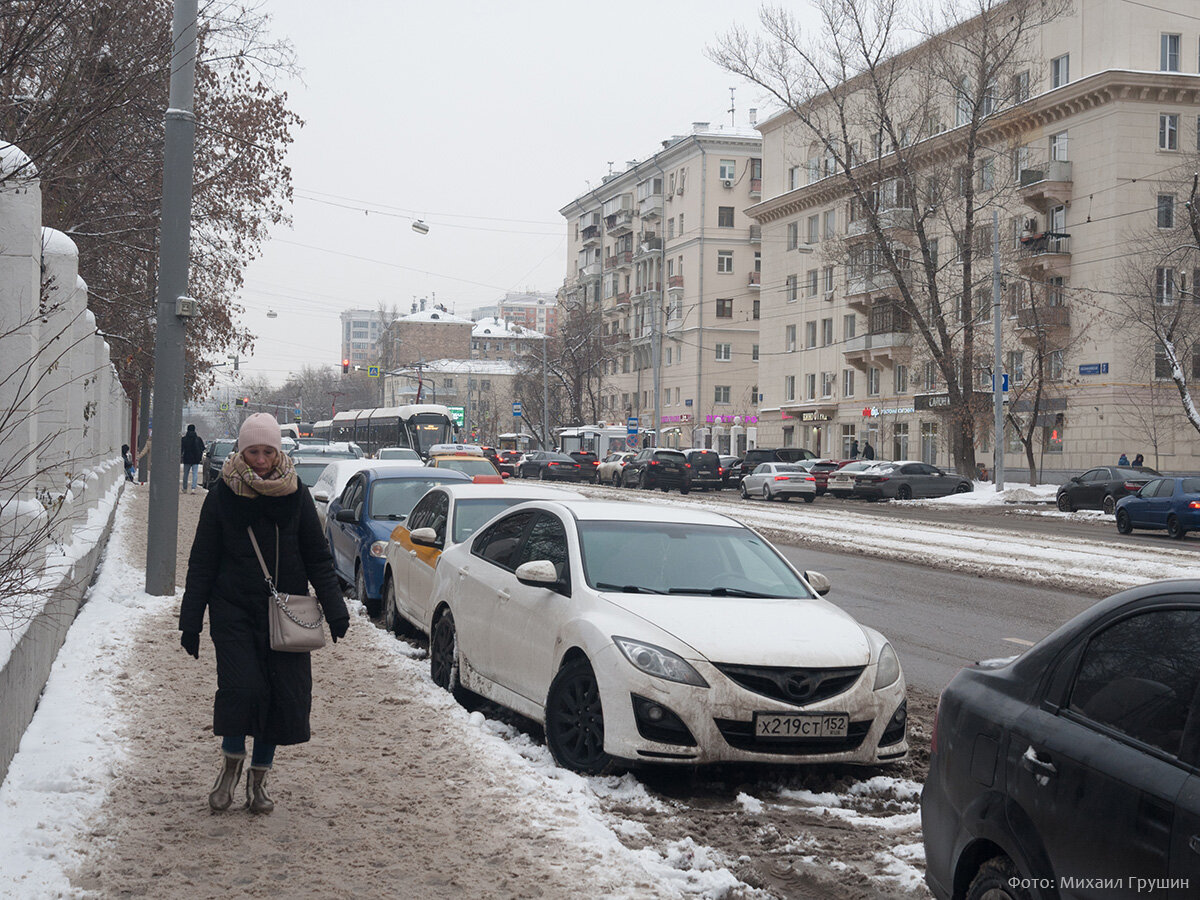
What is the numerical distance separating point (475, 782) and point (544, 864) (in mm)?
1288

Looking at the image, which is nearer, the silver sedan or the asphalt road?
the asphalt road

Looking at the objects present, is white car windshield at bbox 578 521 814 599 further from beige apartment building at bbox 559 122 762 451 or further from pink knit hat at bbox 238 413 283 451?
beige apartment building at bbox 559 122 762 451

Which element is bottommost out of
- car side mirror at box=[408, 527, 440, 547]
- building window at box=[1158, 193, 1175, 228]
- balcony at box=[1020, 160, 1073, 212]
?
car side mirror at box=[408, 527, 440, 547]

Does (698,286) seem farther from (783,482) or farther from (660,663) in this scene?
(660,663)

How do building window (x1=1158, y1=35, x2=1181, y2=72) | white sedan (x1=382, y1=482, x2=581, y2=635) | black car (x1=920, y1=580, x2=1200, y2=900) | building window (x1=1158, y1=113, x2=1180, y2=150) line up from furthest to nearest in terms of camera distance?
building window (x1=1158, y1=35, x2=1181, y2=72) → building window (x1=1158, y1=113, x2=1180, y2=150) → white sedan (x1=382, y1=482, x2=581, y2=635) → black car (x1=920, y1=580, x2=1200, y2=900)

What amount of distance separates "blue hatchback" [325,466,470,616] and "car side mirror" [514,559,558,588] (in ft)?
17.8

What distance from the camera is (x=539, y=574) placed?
23.2 feet

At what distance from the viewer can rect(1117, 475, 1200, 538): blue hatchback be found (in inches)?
1070

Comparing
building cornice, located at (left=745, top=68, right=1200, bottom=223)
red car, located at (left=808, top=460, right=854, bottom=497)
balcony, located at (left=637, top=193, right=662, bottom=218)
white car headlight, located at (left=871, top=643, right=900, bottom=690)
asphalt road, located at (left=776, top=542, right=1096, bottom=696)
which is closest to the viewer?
white car headlight, located at (left=871, top=643, right=900, bottom=690)

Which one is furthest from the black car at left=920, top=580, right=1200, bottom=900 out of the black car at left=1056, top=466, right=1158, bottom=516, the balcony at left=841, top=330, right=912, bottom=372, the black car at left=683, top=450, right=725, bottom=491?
the balcony at left=841, top=330, right=912, bottom=372

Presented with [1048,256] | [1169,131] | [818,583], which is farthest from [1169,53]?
[818,583]

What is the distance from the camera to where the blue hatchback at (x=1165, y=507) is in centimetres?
2717

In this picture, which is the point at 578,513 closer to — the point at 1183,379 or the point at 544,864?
the point at 544,864

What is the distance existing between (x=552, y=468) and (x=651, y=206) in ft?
122
